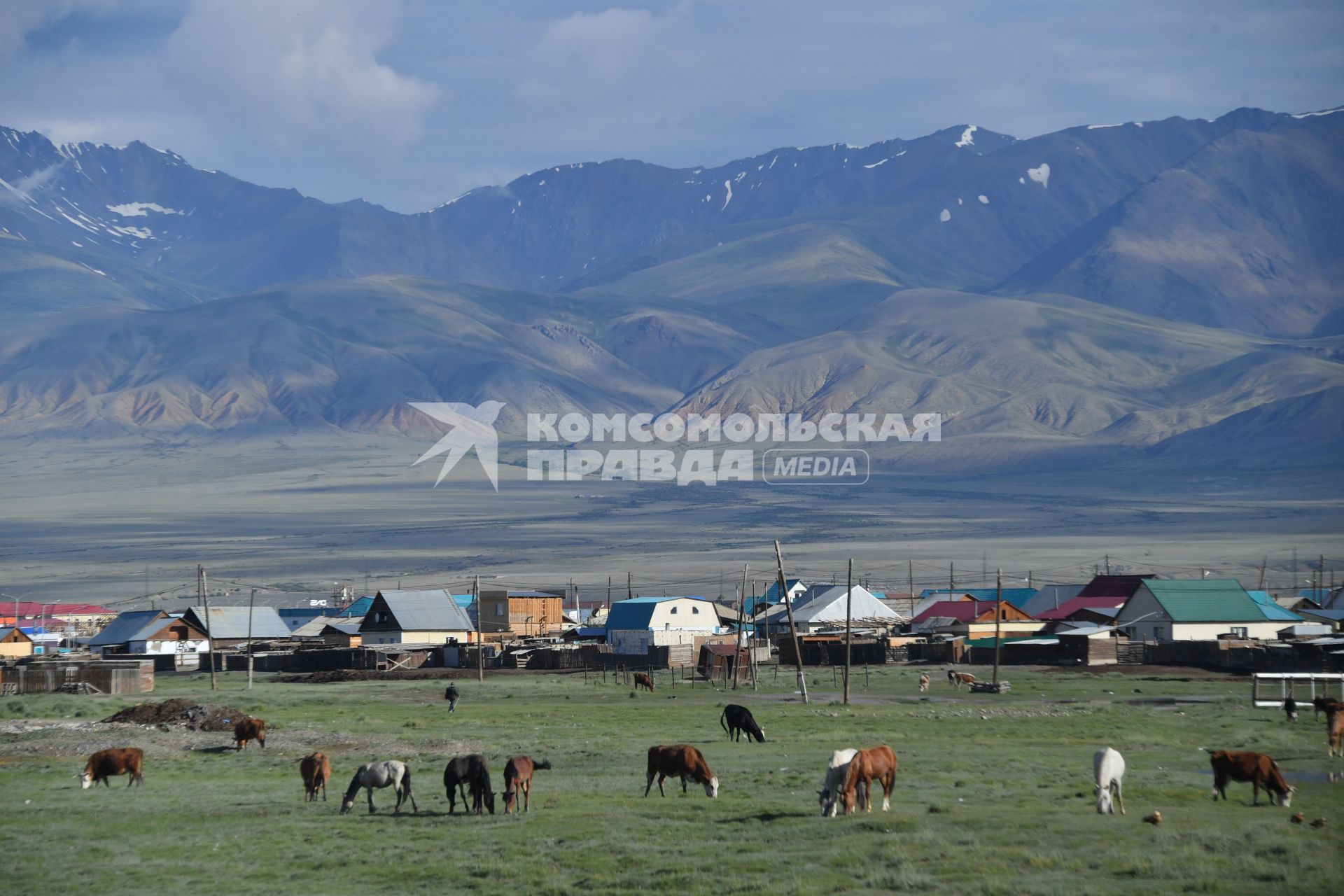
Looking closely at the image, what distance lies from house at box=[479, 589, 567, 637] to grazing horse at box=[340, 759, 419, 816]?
215 ft

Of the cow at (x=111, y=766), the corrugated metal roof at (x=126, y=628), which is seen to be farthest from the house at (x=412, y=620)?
the cow at (x=111, y=766)

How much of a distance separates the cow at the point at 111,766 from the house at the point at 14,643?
61.8m

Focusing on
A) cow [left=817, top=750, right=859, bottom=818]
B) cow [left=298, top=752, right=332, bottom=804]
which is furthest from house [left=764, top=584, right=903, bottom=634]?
cow [left=817, top=750, right=859, bottom=818]

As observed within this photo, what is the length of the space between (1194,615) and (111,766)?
52.8 m

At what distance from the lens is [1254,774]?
783 inches

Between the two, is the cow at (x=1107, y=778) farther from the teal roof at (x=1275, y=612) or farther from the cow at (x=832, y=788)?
the teal roof at (x=1275, y=612)

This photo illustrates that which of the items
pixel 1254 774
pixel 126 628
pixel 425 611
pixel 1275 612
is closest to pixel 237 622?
pixel 126 628

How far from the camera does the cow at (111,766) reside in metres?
24.1

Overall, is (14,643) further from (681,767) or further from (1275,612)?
(681,767)

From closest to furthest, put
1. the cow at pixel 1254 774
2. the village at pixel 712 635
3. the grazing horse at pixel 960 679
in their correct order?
the cow at pixel 1254 774
the grazing horse at pixel 960 679
the village at pixel 712 635

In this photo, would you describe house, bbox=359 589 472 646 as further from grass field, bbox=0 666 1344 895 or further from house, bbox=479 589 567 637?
grass field, bbox=0 666 1344 895

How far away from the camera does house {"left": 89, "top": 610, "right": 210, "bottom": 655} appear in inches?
2997

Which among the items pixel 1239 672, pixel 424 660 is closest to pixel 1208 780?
pixel 1239 672

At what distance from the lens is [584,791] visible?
2333 centimetres
